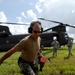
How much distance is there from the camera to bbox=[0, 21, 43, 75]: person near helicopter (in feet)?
19.2

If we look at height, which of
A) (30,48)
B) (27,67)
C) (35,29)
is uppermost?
(35,29)

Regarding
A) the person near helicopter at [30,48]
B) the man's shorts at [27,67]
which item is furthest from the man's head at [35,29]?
the man's shorts at [27,67]

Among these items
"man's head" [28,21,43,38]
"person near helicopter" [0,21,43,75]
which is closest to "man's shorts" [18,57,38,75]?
"person near helicopter" [0,21,43,75]

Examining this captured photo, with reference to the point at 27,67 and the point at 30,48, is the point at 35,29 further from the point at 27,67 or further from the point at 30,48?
the point at 27,67

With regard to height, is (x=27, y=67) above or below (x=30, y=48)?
below

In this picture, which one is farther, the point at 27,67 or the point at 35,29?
the point at 27,67

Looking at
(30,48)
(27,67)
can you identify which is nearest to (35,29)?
(30,48)

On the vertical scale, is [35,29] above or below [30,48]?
above

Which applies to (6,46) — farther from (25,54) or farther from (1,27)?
(25,54)

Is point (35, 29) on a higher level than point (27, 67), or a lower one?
→ higher

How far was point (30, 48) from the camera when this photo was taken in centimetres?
609

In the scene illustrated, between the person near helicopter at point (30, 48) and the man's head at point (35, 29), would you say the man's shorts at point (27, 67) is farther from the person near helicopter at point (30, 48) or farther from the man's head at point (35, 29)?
the man's head at point (35, 29)

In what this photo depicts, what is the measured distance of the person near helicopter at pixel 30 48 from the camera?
5863 millimetres

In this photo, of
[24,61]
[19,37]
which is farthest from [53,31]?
[24,61]
